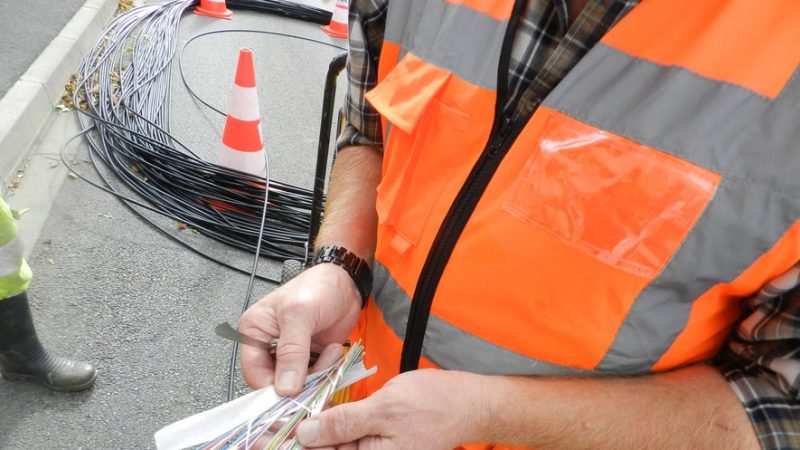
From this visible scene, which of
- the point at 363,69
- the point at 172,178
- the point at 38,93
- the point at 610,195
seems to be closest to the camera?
the point at 610,195

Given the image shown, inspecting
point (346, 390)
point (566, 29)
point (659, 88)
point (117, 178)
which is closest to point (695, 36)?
point (659, 88)

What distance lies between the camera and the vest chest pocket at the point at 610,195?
Answer: 29.8 inches

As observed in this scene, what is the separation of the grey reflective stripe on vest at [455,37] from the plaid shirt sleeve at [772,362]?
0.53 metres

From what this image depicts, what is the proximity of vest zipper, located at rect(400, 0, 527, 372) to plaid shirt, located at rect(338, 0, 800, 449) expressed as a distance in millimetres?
15

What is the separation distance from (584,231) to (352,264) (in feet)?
1.89

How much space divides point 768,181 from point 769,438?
42 centimetres

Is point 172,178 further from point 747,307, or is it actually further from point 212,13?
point 212,13

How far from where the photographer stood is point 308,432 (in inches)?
35.6

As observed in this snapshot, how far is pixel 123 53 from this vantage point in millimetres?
4758

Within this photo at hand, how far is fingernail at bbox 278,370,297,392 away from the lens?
3.29ft

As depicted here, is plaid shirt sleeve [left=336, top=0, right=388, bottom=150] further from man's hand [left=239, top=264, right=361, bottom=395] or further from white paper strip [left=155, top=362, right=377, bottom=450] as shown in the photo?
white paper strip [left=155, top=362, right=377, bottom=450]

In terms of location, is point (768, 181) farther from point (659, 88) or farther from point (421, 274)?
point (421, 274)

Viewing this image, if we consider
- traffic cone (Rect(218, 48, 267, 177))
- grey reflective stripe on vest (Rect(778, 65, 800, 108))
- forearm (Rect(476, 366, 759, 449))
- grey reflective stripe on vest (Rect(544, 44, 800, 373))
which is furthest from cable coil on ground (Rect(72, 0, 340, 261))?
grey reflective stripe on vest (Rect(778, 65, 800, 108))

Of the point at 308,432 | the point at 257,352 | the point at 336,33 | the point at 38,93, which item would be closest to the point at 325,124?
the point at 257,352
